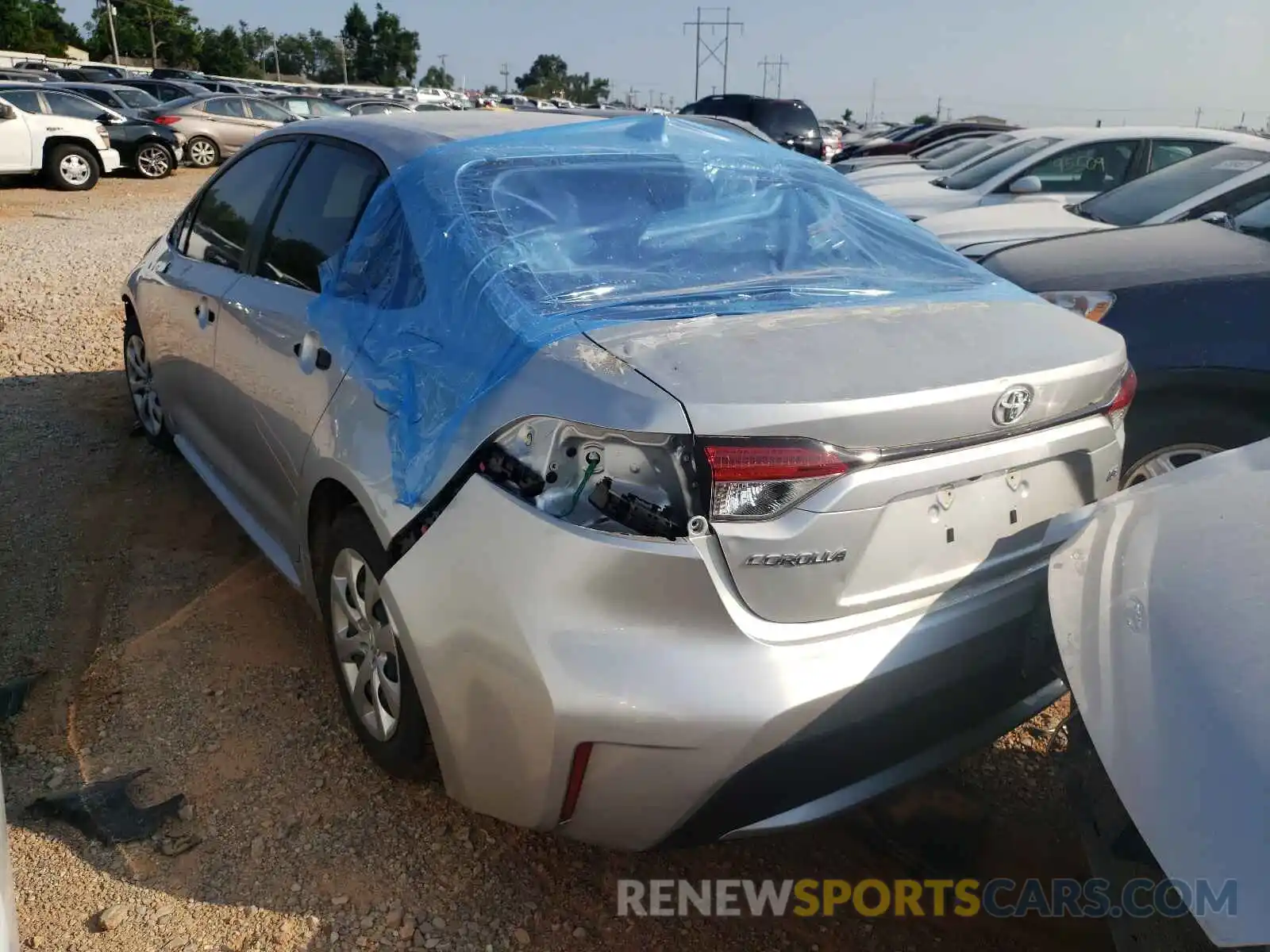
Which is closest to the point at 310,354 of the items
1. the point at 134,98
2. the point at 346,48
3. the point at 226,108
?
the point at 226,108

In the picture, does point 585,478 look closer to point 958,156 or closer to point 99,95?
point 958,156

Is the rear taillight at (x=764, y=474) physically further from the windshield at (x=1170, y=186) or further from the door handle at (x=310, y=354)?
the windshield at (x=1170, y=186)

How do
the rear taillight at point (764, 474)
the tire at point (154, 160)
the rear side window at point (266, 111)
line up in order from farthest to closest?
the rear side window at point (266, 111)
the tire at point (154, 160)
the rear taillight at point (764, 474)

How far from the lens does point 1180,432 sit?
139 inches

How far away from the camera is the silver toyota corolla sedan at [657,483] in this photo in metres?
1.86

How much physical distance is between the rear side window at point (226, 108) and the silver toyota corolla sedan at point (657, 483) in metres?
18.5

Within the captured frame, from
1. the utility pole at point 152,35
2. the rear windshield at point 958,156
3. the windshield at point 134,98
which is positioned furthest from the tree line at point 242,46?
the rear windshield at point 958,156

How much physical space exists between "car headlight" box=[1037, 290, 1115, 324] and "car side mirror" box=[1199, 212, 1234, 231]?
1.06 metres

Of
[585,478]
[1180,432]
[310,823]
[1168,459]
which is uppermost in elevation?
[585,478]

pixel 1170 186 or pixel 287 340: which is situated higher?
pixel 1170 186

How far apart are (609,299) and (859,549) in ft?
2.70

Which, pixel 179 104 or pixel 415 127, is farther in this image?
pixel 179 104

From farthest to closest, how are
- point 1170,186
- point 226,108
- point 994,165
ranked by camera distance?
point 226,108 < point 994,165 < point 1170,186

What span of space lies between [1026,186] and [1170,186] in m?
2.66
